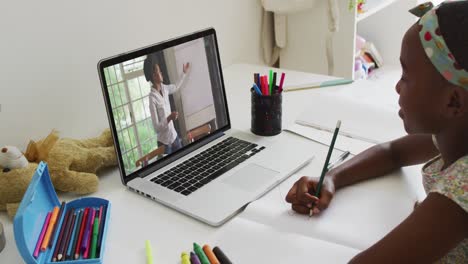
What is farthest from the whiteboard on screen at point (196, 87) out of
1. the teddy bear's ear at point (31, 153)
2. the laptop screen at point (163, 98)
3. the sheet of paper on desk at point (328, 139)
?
the teddy bear's ear at point (31, 153)

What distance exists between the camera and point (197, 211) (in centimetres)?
83

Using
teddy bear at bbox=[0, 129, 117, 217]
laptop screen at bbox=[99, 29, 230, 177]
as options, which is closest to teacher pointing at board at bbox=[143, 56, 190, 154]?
laptop screen at bbox=[99, 29, 230, 177]

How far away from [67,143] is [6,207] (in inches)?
6.9

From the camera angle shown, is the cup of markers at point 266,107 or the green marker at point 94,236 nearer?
the green marker at point 94,236

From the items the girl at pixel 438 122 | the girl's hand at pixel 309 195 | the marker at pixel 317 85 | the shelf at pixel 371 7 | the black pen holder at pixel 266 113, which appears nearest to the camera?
the girl at pixel 438 122

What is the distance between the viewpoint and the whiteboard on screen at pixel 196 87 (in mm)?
1027

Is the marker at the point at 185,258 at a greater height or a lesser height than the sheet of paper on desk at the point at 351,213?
greater

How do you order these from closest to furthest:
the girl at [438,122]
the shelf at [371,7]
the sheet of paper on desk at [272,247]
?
the girl at [438,122], the sheet of paper on desk at [272,247], the shelf at [371,7]

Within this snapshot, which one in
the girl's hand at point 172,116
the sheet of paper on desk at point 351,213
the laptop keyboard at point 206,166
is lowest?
the sheet of paper on desk at point 351,213

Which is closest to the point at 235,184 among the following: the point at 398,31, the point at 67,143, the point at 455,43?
the point at 67,143

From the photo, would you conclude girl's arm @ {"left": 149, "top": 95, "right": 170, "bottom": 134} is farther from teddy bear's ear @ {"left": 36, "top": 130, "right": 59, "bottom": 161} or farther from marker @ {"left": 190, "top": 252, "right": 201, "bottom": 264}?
marker @ {"left": 190, "top": 252, "right": 201, "bottom": 264}

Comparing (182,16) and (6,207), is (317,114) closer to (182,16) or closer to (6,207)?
(182,16)

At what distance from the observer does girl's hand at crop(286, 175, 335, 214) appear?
828 millimetres

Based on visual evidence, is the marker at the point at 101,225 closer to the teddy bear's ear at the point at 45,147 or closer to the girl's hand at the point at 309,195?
the teddy bear's ear at the point at 45,147
